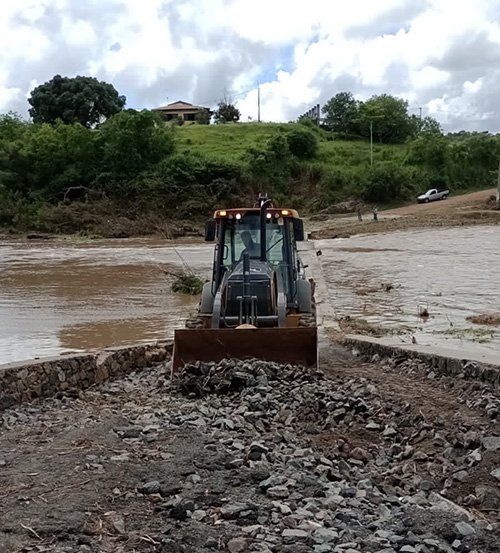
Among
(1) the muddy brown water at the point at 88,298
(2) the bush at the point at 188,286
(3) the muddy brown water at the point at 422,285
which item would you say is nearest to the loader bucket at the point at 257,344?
(3) the muddy brown water at the point at 422,285

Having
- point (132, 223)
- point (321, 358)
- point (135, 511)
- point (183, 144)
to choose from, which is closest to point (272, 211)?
point (321, 358)

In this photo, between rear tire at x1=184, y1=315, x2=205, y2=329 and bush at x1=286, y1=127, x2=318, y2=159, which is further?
bush at x1=286, y1=127, x2=318, y2=159

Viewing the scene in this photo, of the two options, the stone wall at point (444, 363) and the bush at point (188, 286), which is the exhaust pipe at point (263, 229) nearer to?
the stone wall at point (444, 363)

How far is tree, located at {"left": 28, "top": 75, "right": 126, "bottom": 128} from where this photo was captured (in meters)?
74.8

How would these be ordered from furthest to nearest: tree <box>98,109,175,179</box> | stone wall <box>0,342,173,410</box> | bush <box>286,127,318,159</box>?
bush <box>286,127,318,159</box> → tree <box>98,109,175,179</box> → stone wall <box>0,342,173,410</box>

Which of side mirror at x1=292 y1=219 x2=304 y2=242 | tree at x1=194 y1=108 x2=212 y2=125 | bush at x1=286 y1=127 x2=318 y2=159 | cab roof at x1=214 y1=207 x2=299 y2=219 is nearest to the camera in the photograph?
cab roof at x1=214 y1=207 x2=299 y2=219

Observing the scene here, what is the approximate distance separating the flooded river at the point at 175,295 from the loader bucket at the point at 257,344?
4.39 meters

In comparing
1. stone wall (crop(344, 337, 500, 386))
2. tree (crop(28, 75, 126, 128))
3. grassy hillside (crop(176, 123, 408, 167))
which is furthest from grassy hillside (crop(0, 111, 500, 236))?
stone wall (crop(344, 337, 500, 386))

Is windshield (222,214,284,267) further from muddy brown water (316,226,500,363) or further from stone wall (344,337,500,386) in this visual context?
muddy brown water (316,226,500,363)

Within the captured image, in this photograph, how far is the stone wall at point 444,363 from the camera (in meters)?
8.11

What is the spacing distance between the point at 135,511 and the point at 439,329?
10.9m

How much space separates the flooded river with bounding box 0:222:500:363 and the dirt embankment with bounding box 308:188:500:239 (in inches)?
116

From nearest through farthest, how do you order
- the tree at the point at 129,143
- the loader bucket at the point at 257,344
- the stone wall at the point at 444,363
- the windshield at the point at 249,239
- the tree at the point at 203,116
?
1. the stone wall at the point at 444,363
2. the loader bucket at the point at 257,344
3. the windshield at the point at 249,239
4. the tree at the point at 129,143
5. the tree at the point at 203,116

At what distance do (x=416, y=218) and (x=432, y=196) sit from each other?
14128 millimetres
